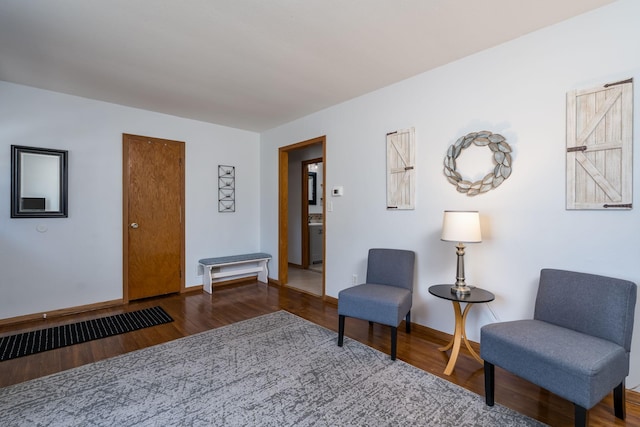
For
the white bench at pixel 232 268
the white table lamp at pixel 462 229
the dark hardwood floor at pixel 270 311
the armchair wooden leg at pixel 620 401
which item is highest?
the white table lamp at pixel 462 229

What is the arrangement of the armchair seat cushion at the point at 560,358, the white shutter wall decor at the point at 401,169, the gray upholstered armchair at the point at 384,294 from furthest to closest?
the white shutter wall decor at the point at 401,169, the gray upholstered armchair at the point at 384,294, the armchair seat cushion at the point at 560,358

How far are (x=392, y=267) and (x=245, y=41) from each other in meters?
2.30

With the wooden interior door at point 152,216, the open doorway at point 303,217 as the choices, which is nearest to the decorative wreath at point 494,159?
the open doorway at point 303,217

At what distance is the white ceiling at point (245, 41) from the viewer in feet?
6.36

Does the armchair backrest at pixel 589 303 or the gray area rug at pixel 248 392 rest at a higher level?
the armchair backrest at pixel 589 303

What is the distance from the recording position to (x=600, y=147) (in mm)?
1938

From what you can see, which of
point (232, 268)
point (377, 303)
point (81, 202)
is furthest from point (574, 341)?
point (81, 202)

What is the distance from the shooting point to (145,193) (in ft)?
13.1

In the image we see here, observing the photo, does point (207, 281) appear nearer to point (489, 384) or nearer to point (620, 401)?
point (489, 384)

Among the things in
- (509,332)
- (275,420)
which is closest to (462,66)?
(509,332)

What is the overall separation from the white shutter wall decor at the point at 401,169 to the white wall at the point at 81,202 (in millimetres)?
2804

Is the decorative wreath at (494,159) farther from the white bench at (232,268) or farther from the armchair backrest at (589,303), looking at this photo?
the white bench at (232,268)

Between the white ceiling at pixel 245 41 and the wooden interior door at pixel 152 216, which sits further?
the wooden interior door at pixel 152 216

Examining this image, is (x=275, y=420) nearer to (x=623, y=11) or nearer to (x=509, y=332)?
(x=509, y=332)
